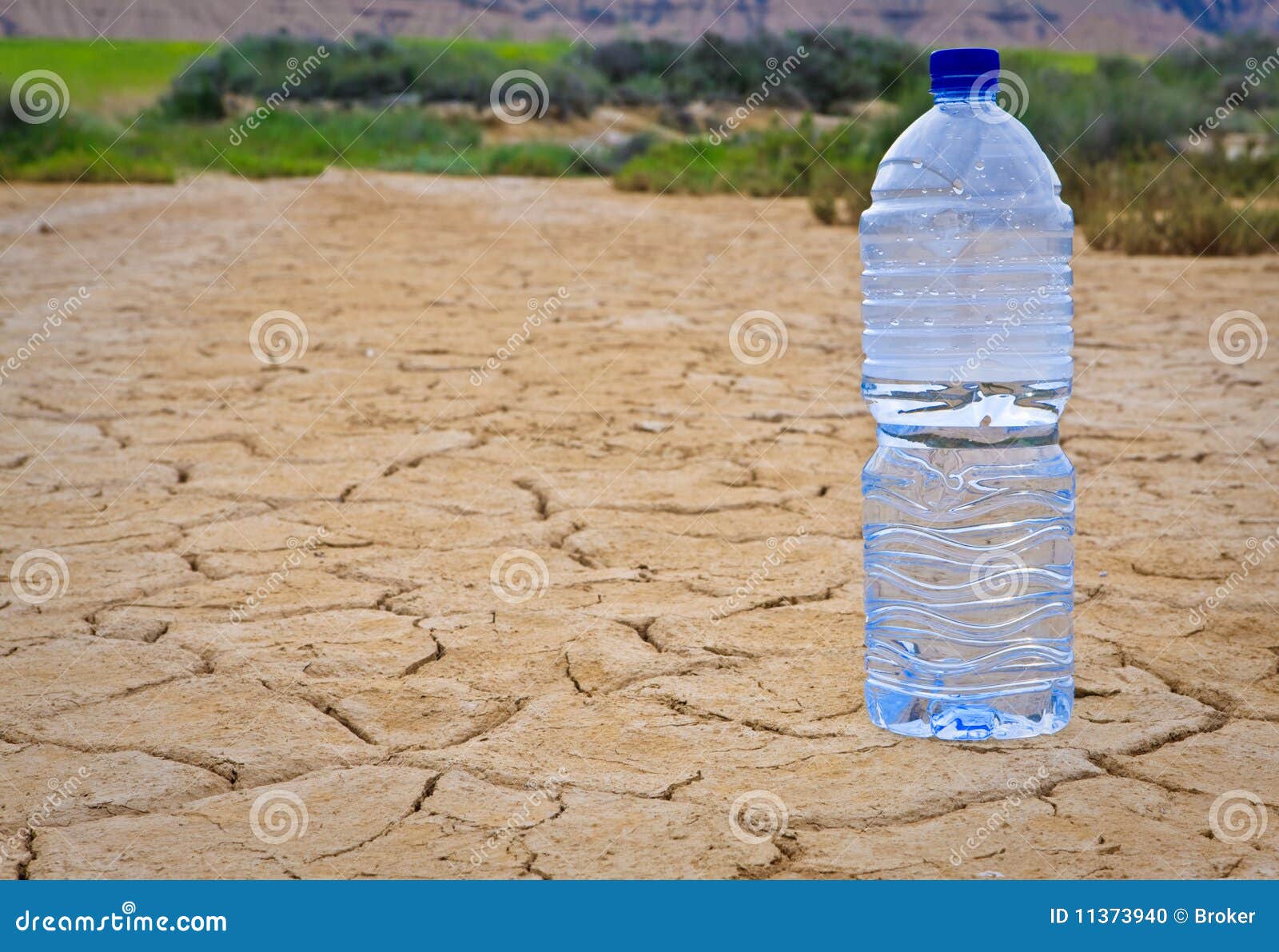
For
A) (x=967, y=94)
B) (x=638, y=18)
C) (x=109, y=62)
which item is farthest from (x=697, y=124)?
(x=638, y=18)

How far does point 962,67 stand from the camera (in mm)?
2225

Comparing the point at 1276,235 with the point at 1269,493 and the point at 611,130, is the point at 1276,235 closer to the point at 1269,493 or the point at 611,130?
the point at 1269,493

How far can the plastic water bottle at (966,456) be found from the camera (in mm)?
2426

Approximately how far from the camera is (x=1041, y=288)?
Result: 286 cm

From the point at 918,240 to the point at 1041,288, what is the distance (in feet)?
1.14

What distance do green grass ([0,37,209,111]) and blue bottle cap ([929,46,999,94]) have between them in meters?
24.8

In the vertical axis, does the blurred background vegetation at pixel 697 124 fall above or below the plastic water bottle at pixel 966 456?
above

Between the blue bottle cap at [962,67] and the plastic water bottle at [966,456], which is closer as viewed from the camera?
the blue bottle cap at [962,67]

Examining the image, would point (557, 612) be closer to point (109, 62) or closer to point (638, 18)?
point (109, 62)

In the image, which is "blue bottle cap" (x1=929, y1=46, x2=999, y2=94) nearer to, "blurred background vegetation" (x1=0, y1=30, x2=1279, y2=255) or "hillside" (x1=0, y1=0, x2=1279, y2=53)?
"blurred background vegetation" (x1=0, y1=30, x2=1279, y2=255)

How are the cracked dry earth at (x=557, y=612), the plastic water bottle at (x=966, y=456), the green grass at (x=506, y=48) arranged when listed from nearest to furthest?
the cracked dry earth at (x=557, y=612) → the plastic water bottle at (x=966, y=456) → the green grass at (x=506, y=48)

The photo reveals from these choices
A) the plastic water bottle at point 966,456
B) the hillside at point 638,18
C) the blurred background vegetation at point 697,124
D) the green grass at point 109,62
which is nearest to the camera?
the plastic water bottle at point 966,456

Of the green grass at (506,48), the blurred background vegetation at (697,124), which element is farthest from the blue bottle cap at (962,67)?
the green grass at (506,48)

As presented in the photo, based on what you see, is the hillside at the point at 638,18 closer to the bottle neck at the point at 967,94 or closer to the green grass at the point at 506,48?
the green grass at the point at 506,48
